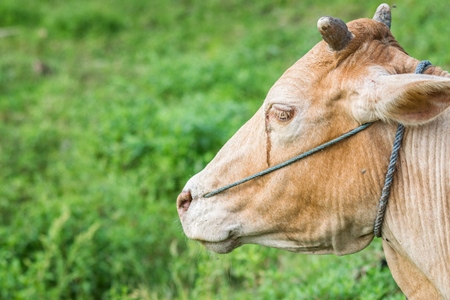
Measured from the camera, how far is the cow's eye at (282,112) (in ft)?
7.97

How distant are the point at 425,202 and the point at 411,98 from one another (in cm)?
40

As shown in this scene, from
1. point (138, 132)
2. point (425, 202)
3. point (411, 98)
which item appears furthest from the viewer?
point (138, 132)

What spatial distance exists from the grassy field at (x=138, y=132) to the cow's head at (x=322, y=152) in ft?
3.04

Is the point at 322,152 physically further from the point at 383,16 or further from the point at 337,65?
the point at 383,16

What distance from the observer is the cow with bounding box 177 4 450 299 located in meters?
2.20

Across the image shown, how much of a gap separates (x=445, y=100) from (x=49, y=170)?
5494mm

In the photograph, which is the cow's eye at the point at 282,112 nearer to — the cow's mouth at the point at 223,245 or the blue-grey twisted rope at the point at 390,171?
the blue-grey twisted rope at the point at 390,171

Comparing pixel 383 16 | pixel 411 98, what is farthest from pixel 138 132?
pixel 411 98

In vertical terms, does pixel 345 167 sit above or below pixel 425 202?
above

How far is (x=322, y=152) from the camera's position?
7.84ft

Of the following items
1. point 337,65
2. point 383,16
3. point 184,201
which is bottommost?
point 184,201

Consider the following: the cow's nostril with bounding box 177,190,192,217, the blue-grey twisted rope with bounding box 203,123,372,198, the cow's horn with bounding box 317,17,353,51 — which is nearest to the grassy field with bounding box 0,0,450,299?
the cow's nostril with bounding box 177,190,192,217

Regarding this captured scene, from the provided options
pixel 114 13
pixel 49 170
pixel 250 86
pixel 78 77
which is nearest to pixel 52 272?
pixel 49 170

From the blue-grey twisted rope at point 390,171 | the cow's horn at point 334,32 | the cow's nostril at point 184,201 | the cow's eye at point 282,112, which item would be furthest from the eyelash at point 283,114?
the cow's nostril at point 184,201
